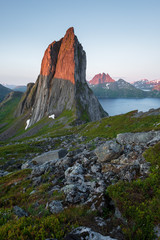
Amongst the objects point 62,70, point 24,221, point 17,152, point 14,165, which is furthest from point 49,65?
point 24,221

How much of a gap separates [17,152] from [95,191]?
2528 centimetres

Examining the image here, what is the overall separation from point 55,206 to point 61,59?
317ft

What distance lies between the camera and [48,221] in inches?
199

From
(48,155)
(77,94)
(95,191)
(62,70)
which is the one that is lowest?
(48,155)

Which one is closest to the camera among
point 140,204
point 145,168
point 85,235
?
point 85,235

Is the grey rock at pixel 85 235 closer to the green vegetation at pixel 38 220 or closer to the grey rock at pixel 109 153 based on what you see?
the green vegetation at pixel 38 220

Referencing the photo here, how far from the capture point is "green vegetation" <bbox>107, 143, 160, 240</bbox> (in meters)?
4.58

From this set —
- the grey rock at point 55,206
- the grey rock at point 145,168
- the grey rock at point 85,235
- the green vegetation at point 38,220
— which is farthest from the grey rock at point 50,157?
the grey rock at point 85,235

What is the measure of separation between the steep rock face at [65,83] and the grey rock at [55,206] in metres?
62.9

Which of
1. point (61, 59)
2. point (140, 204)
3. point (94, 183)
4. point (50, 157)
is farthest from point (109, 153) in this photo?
point (61, 59)

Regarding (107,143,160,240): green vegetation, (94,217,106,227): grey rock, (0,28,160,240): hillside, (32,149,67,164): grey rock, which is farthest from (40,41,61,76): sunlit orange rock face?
(94,217,106,227): grey rock

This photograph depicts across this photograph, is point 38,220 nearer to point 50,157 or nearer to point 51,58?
point 50,157

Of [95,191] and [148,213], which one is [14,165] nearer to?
[95,191]

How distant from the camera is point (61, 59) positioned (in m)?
90.9
